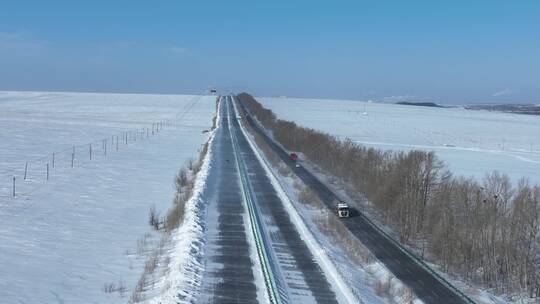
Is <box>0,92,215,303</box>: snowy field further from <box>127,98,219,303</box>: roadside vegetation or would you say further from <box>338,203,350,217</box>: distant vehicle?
<box>338,203,350,217</box>: distant vehicle

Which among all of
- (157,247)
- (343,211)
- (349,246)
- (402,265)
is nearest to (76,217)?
(157,247)

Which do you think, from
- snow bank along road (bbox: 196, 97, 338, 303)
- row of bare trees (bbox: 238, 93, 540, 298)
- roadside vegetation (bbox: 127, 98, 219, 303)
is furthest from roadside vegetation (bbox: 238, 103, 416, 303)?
roadside vegetation (bbox: 127, 98, 219, 303)

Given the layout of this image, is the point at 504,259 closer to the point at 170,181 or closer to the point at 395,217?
the point at 395,217

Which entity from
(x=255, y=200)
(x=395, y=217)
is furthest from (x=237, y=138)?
(x=395, y=217)

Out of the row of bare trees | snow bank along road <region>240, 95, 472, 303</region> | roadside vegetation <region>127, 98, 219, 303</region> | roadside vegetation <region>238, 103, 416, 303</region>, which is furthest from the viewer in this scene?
the row of bare trees

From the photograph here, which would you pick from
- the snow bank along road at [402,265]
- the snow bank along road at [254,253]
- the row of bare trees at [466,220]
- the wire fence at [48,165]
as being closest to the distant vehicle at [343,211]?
the snow bank along road at [402,265]

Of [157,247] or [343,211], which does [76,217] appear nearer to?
[157,247]
